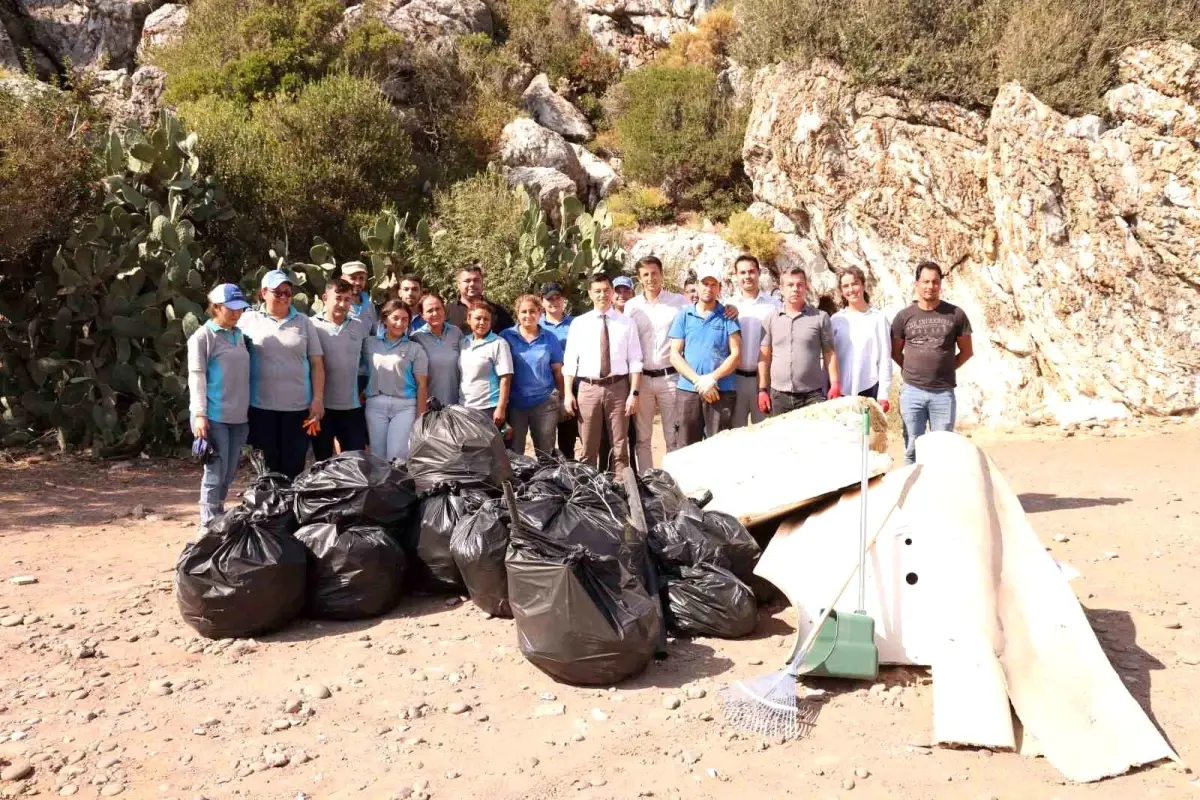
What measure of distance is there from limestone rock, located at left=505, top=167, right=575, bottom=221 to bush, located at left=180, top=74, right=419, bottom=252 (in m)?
1.87

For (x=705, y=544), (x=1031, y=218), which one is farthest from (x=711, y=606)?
(x=1031, y=218)

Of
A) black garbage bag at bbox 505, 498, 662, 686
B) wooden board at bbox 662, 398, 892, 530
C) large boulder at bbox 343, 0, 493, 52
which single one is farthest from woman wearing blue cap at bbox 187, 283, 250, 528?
large boulder at bbox 343, 0, 493, 52

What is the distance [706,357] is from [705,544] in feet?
6.63

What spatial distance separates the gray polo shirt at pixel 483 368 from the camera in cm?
590

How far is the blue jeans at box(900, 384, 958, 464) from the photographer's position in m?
5.92

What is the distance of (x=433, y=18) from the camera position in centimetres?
2044

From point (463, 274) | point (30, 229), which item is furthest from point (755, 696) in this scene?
point (30, 229)

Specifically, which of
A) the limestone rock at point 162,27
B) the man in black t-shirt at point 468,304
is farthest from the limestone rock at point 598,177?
the man in black t-shirt at point 468,304

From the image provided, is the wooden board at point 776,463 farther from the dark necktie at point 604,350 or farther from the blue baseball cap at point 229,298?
the blue baseball cap at point 229,298

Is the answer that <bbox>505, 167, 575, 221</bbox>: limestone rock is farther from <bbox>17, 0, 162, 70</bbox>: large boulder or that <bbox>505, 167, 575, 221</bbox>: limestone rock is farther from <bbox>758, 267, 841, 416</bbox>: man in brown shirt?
<bbox>758, 267, 841, 416</bbox>: man in brown shirt

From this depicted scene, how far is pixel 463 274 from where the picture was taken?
20.5ft

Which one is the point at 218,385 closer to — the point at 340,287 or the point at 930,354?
the point at 340,287

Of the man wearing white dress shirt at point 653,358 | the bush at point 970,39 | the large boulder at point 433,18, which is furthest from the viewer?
the large boulder at point 433,18

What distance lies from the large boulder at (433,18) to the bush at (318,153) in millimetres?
4381
